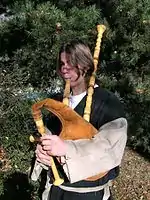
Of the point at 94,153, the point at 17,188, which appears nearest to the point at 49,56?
the point at 17,188

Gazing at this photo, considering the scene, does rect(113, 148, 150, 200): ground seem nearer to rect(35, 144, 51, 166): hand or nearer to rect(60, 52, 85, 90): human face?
rect(60, 52, 85, 90): human face

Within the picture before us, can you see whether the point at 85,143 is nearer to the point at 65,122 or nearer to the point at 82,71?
the point at 65,122

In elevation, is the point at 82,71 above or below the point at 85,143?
above

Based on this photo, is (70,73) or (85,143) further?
(70,73)

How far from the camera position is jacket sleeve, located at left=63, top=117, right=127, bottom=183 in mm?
1753

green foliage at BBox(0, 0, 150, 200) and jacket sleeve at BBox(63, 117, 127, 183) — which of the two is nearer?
jacket sleeve at BBox(63, 117, 127, 183)

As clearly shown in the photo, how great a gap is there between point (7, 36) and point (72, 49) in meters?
3.50

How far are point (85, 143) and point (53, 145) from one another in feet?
0.47

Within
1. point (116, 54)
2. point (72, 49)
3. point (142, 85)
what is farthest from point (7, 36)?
point (72, 49)

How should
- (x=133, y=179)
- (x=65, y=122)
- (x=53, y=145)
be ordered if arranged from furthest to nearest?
(x=133, y=179)
(x=65, y=122)
(x=53, y=145)

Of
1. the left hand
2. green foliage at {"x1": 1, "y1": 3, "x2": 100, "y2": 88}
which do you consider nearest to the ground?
green foliage at {"x1": 1, "y1": 3, "x2": 100, "y2": 88}

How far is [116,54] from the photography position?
5488 millimetres

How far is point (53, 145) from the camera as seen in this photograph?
67.1 inches

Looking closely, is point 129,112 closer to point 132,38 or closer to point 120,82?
point 120,82
